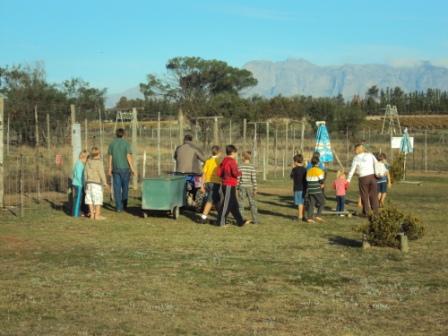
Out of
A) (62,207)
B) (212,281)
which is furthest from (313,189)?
(212,281)

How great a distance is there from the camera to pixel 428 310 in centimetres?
735

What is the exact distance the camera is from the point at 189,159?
16531 mm

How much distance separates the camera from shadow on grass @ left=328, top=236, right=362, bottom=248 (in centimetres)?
1202

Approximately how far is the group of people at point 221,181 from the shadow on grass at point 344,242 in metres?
1.43

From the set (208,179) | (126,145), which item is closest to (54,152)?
(126,145)

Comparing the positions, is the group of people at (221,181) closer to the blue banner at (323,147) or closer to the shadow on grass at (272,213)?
the shadow on grass at (272,213)

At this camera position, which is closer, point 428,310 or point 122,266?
point 428,310

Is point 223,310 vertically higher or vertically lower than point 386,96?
lower

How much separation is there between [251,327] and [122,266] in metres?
3.45

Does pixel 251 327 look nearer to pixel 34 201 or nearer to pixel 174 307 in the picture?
pixel 174 307

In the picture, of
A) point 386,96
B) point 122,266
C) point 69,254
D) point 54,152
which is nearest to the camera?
point 122,266

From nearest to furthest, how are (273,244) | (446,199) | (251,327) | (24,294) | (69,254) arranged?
1. (251,327)
2. (24,294)
3. (69,254)
4. (273,244)
5. (446,199)

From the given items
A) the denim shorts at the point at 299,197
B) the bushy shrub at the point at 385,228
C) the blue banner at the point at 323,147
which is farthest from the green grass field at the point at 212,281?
the blue banner at the point at 323,147

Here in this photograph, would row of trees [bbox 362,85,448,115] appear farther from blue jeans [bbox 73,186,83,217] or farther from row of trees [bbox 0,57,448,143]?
blue jeans [bbox 73,186,83,217]
